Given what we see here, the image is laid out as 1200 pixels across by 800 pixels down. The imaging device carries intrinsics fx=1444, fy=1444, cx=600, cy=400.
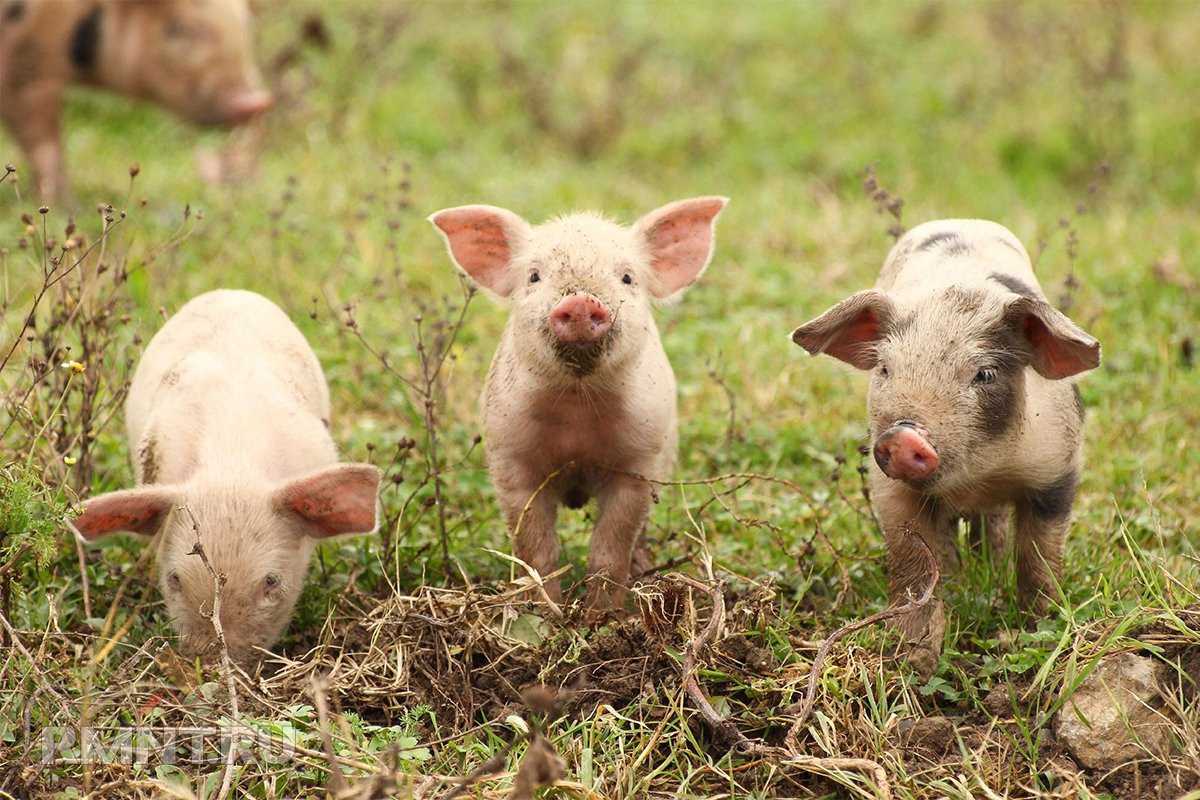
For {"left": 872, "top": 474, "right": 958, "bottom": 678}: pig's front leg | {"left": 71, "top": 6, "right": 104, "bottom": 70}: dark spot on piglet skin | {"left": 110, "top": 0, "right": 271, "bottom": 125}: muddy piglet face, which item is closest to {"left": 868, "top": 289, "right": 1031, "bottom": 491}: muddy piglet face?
{"left": 872, "top": 474, "right": 958, "bottom": 678}: pig's front leg

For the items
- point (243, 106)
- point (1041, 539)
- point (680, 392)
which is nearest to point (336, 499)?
point (1041, 539)

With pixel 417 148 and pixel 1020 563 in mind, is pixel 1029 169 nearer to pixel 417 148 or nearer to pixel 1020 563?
pixel 417 148

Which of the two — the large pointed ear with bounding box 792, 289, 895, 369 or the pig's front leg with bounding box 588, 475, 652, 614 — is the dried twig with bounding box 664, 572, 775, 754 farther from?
the large pointed ear with bounding box 792, 289, 895, 369

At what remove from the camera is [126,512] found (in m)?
4.44

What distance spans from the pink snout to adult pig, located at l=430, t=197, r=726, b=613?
2.9 inches

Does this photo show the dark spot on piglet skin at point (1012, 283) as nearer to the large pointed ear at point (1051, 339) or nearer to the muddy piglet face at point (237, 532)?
the large pointed ear at point (1051, 339)

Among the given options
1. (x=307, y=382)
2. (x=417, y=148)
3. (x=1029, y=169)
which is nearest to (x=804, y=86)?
(x=1029, y=169)

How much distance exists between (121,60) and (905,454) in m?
6.97

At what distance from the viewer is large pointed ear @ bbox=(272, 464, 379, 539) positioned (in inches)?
176

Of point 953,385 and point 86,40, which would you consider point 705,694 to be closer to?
point 953,385

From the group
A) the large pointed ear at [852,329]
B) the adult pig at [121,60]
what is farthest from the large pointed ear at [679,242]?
the adult pig at [121,60]

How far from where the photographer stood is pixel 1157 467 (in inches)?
225

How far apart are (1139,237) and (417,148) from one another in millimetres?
4849

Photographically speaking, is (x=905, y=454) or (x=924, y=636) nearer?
(x=905, y=454)
